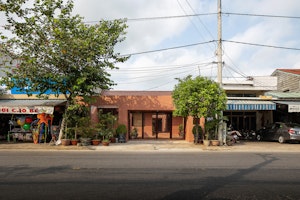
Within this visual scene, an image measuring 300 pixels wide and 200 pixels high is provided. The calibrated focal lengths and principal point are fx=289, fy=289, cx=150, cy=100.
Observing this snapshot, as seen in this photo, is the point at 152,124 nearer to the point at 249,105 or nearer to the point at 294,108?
the point at 249,105

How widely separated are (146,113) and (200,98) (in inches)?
247

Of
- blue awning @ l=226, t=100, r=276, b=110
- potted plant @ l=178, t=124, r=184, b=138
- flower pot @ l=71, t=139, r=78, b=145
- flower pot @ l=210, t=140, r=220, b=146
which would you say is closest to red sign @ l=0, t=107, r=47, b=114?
flower pot @ l=71, t=139, r=78, b=145

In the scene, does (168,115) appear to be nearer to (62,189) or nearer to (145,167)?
(145,167)

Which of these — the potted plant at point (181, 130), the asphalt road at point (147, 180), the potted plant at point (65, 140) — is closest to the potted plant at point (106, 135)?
the potted plant at point (65, 140)

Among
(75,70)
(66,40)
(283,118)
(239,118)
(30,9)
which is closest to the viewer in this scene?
(30,9)

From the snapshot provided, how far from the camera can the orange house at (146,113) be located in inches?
838

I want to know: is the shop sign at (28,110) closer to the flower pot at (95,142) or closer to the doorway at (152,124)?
the flower pot at (95,142)

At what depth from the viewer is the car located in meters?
19.5

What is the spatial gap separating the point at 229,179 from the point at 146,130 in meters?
15.1

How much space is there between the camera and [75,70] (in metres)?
16.7

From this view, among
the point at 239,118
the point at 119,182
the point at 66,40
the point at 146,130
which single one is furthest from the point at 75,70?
the point at 239,118

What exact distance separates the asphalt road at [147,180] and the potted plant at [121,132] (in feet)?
30.2

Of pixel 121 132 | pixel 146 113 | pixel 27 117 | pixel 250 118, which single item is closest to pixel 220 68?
pixel 146 113

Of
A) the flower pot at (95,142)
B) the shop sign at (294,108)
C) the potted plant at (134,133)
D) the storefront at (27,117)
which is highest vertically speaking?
the shop sign at (294,108)
